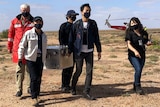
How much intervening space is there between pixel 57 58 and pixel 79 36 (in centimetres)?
73

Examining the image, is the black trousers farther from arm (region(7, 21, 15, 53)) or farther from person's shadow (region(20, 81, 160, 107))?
arm (region(7, 21, 15, 53))

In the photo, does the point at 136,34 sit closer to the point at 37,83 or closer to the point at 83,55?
the point at 83,55

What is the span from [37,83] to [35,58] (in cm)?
51

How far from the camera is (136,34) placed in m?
8.59

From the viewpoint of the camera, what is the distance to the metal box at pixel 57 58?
8211mm

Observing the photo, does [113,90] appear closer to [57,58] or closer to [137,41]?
[137,41]

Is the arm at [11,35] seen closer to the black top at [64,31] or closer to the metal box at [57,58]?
the metal box at [57,58]

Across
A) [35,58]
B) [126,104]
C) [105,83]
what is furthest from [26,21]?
[105,83]

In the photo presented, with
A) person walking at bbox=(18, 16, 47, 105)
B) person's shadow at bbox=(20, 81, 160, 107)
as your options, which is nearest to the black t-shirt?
person's shadow at bbox=(20, 81, 160, 107)

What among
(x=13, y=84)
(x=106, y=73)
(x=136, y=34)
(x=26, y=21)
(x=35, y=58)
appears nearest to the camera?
(x=35, y=58)

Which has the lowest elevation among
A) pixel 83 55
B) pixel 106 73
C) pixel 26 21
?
pixel 106 73

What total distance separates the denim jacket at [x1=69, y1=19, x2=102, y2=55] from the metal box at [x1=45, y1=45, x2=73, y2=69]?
23 centimetres

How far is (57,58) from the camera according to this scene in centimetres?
820

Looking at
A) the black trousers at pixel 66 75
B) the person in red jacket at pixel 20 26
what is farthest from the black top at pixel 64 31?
the person in red jacket at pixel 20 26
